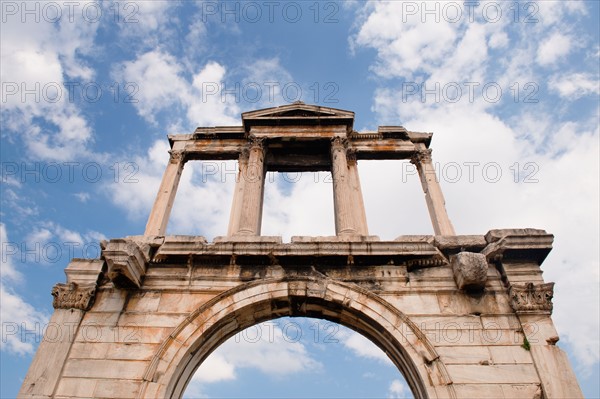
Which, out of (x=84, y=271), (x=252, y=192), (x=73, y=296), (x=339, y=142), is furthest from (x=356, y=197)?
(x=73, y=296)

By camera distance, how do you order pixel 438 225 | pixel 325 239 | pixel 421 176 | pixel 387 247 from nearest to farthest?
pixel 387 247
pixel 325 239
pixel 438 225
pixel 421 176

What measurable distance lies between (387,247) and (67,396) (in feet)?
18.9

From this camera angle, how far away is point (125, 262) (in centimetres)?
736

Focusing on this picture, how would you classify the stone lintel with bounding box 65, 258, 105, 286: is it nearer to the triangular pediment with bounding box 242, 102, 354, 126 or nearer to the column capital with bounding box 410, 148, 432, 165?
the triangular pediment with bounding box 242, 102, 354, 126

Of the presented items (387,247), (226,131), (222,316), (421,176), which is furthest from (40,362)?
(421,176)

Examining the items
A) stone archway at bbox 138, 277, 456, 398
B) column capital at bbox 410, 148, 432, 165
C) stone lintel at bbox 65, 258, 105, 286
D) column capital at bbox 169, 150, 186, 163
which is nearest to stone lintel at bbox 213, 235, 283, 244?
stone archway at bbox 138, 277, 456, 398

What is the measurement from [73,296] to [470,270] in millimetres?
6932

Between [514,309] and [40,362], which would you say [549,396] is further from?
[40,362]

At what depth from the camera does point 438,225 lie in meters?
9.84

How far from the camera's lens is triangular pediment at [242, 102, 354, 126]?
465 inches

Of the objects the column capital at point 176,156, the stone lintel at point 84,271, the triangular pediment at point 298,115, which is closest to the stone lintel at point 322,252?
the stone lintel at point 84,271

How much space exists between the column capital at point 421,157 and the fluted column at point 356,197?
61.3 inches

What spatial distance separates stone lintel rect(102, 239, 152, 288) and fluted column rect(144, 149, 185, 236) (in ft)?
5.51

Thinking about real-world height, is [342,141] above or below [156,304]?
above
